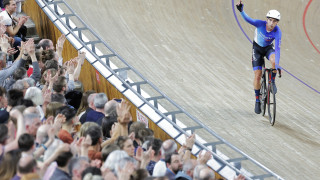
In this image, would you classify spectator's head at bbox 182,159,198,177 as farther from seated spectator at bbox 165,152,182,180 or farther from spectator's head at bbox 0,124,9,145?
spectator's head at bbox 0,124,9,145

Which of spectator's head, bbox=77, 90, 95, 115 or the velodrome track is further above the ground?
the velodrome track

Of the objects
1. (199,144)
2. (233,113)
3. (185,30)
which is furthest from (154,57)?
(199,144)

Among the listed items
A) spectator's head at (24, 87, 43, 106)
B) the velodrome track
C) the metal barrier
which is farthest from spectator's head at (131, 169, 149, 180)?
the velodrome track

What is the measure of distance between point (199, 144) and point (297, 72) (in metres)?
4.48

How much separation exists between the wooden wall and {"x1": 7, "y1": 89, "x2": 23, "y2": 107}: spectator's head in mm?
1772

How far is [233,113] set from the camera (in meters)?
8.09

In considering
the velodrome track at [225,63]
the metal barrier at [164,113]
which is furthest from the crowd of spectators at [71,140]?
the velodrome track at [225,63]

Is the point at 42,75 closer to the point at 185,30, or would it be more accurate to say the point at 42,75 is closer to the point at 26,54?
the point at 26,54

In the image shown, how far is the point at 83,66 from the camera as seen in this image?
871 cm

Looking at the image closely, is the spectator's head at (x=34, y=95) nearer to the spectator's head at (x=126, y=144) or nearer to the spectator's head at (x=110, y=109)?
the spectator's head at (x=110, y=109)

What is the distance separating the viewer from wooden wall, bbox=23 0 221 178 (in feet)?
24.1

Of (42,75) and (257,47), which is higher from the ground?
(257,47)

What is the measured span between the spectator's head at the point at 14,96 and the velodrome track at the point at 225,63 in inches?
110

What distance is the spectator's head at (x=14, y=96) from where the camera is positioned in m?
5.56
